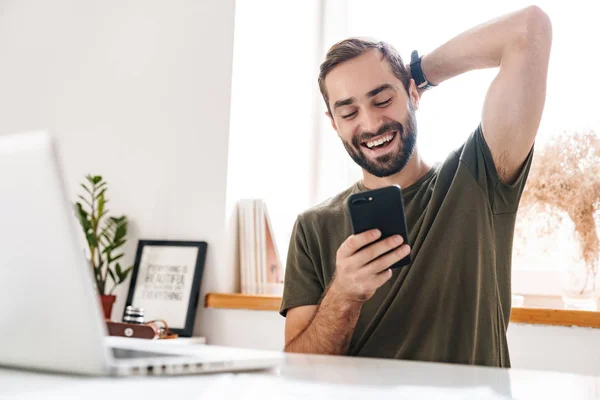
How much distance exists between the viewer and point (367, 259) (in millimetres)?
1070

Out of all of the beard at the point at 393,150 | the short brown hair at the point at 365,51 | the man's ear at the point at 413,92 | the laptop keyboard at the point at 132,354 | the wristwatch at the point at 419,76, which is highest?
the short brown hair at the point at 365,51

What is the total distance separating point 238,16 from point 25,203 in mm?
1692

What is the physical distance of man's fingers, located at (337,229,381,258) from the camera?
3.46 ft

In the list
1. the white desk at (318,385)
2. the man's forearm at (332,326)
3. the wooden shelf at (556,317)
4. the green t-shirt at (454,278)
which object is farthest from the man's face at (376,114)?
the white desk at (318,385)

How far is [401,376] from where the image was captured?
65cm

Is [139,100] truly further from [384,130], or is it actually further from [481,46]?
[481,46]

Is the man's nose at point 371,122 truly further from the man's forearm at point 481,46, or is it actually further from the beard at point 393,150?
the man's forearm at point 481,46

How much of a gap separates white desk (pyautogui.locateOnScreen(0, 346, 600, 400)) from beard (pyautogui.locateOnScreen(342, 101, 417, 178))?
2.50ft

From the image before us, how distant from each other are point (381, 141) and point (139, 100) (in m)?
1.12

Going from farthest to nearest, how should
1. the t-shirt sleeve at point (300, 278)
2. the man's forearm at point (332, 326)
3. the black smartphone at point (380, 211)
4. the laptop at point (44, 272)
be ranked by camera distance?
1. the t-shirt sleeve at point (300, 278)
2. the man's forearm at point (332, 326)
3. the black smartphone at point (380, 211)
4. the laptop at point (44, 272)

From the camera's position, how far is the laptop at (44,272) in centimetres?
50

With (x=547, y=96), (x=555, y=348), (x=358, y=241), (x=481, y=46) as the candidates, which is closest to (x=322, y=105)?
(x=547, y=96)

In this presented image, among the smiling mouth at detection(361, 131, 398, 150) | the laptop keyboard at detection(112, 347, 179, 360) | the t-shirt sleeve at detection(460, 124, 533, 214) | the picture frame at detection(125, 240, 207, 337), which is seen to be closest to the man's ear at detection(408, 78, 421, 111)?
the smiling mouth at detection(361, 131, 398, 150)

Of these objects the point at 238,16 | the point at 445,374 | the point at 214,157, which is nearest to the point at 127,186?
the point at 214,157
